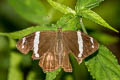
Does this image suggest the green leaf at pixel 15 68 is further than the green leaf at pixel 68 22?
Yes

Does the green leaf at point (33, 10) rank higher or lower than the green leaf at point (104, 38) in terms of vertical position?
higher

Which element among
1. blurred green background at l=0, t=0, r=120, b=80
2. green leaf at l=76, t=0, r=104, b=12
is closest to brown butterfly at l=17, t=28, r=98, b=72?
green leaf at l=76, t=0, r=104, b=12

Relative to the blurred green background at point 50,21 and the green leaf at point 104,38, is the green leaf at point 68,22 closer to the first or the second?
the green leaf at point 104,38

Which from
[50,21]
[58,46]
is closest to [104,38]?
[50,21]

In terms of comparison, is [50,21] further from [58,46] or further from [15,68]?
[58,46]

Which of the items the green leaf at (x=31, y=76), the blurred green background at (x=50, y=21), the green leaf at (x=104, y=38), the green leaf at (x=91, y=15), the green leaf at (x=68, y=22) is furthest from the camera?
the blurred green background at (x=50, y=21)

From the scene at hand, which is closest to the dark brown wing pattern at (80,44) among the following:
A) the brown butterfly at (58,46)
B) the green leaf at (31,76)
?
the brown butterfly at (58,46)

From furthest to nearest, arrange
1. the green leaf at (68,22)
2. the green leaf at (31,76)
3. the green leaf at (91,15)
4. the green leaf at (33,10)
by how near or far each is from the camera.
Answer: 1. the green leaf at (33,10)
2. the green leaf at (31,76)
3. the green leaf at (68,22)
4. the green leaf at (91,15)

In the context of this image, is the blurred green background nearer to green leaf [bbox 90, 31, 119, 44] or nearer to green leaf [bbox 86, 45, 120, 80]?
green leaf [bbox 90, 31, 119, 44]
